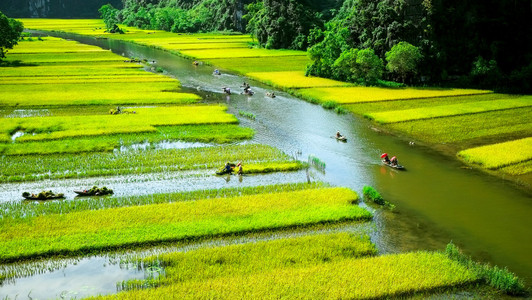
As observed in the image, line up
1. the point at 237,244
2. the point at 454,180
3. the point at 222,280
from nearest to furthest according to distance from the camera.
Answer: the point at 222,280
the point at 237,244
the point at 454,180

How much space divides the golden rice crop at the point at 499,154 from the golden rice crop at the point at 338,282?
1100 centimetres

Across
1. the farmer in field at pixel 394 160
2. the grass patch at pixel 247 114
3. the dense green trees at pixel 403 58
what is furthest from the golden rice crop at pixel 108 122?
the dense green trees at pixel 403 58

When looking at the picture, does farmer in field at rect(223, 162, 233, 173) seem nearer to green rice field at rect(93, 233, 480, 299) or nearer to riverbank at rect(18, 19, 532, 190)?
green rice field at rect(93, 233, 480, 299)

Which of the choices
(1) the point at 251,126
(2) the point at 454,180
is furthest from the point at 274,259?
(1) the point at 251,126

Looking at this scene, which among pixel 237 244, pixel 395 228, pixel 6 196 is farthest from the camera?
pixel 6 196

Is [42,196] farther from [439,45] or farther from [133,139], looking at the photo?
[439,45]

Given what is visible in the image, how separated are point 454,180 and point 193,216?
39.9 feet

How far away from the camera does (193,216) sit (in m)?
18.3

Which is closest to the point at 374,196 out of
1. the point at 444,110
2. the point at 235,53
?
the point at 444,110

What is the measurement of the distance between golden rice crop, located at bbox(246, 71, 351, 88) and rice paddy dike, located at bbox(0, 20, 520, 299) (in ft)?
84.8

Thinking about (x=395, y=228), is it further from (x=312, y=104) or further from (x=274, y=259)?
(x=312, y=104)

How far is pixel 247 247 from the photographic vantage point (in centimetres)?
1605

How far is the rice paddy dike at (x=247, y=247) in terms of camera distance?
13.8 metres

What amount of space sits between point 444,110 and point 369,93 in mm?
8024
